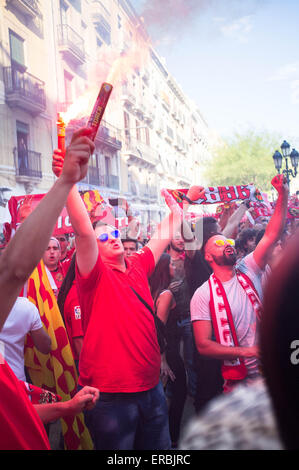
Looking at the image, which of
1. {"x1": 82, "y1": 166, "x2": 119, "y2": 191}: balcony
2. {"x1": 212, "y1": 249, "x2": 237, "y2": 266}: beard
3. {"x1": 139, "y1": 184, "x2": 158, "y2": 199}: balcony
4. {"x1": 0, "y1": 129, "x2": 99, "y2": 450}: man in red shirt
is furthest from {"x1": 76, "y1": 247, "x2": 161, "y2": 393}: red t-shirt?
{"x1": 82, "y1": 166, "x2": 119, "y2": 191}: balcony

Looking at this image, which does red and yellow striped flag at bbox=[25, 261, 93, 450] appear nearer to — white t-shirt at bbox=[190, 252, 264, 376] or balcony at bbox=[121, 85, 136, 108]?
white t-shirt at bbox=[190, 252, 264, 376]

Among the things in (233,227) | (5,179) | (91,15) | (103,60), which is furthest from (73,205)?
(5,179)

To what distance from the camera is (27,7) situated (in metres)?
5.68

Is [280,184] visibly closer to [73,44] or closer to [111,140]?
[73,44]

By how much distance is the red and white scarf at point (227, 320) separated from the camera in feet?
8.38

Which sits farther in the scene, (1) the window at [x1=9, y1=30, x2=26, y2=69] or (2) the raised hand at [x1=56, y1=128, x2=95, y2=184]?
(1) the window at [x1=9, y1=30, x2=26, y2=69]

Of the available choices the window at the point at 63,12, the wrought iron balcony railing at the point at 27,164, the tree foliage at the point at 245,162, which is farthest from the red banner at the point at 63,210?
the wrought iron balcony railing at the point at 27,164

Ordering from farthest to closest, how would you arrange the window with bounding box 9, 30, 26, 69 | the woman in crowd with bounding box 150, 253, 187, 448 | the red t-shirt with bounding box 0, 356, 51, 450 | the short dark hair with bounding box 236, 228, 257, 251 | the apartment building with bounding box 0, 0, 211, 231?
the window with bounding box 9, 30, 26, 69 → the short dark hair with bounding box 236, 228, 257, 251 → the woman in crowd with bounding box 150, 253, 187, 448 → the apartment building with bounding box 0, 0, 211, 231 → the red t-shirt with bounding box 0, 356, 51, 450

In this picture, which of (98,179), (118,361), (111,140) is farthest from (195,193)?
(98,179)

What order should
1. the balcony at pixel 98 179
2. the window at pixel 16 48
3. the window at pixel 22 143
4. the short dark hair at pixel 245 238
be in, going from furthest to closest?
the window at pixel 22 143 < the balcony at pixel 98 179 < the window at pixel 16 48 < the short dark hair at pixel 245 238

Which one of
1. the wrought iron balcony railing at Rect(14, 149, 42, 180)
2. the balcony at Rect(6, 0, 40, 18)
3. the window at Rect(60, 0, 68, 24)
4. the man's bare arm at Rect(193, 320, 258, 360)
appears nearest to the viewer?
the man's bare arm at Rect(193, 320, 258, 360)

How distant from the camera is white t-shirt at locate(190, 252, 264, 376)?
2559 millimetres

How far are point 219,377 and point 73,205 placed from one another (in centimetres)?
176

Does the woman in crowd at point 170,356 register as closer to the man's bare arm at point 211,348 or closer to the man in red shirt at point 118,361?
the man's bare arm at point 211,348
